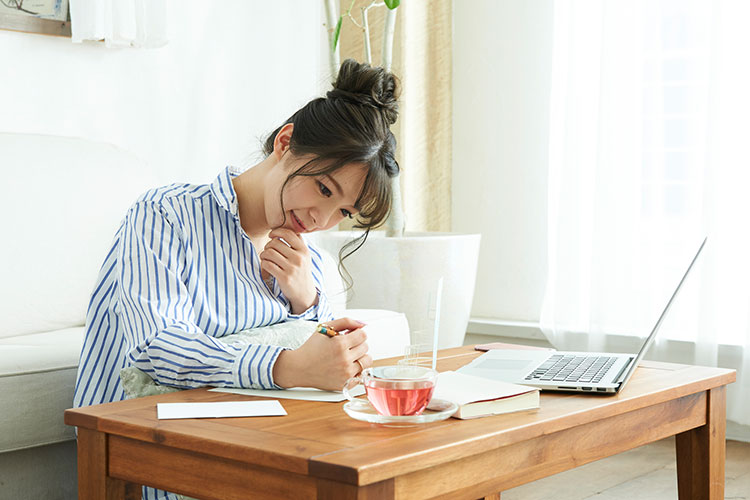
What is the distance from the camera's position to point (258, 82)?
307cm

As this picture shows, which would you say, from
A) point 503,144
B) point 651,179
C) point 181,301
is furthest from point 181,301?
point 503,144

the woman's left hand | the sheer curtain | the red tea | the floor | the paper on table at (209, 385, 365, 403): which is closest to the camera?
the red tea

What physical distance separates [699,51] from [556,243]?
0.78 m

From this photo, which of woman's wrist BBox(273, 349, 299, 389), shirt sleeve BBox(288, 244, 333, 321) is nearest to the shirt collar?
shirt sleeve BBox(288, 244, 333, 321)

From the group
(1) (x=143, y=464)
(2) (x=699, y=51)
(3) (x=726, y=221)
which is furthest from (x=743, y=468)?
(1) (x=143, y=464)

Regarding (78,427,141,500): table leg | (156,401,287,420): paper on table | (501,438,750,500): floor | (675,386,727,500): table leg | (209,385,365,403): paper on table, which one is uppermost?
(156,401,287,420): paper on table

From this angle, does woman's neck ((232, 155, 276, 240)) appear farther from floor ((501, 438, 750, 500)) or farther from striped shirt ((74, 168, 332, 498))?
floor ((501, 438, 750, 500))

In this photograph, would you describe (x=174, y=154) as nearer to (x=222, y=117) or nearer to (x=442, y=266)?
(x=222, y=117)

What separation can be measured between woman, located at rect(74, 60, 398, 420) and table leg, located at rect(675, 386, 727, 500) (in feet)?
1.88

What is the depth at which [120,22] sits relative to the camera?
241cm

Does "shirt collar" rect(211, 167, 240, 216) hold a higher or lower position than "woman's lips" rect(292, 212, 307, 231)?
higher

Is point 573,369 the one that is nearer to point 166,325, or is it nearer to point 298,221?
point 298,221

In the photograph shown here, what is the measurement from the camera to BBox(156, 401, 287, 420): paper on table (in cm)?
101

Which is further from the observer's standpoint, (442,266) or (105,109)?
(442,266)
